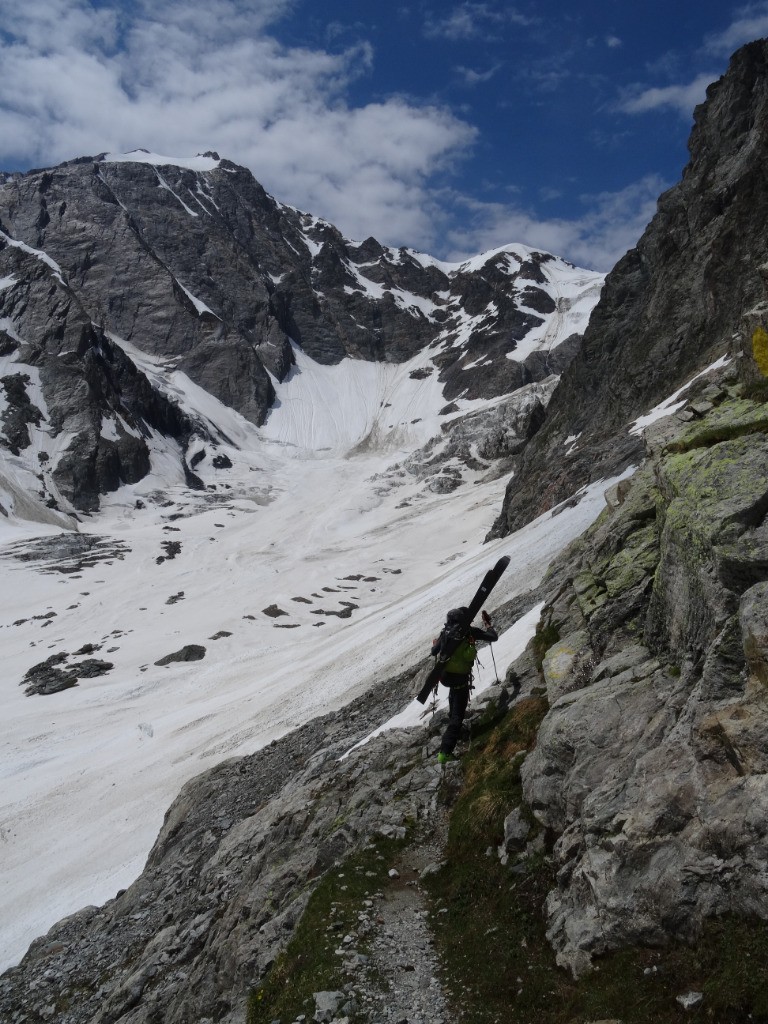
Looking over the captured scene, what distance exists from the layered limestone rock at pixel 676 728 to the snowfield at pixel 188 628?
8.89 metres

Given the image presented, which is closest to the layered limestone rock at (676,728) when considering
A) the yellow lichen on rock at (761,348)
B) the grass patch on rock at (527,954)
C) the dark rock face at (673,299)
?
the grass patch on rock at (527,954)

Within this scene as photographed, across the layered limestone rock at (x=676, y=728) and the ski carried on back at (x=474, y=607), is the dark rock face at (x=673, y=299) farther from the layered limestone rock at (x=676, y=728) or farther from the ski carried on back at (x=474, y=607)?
the layered limestone rock at (x=676, y=728)

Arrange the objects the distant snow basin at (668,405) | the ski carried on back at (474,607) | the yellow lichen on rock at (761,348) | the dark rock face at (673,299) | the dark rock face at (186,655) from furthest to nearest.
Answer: the dark rock face at (186,655) → the dark rock face at (673,299) → the distant snow basin at (668,405) → the ski carried on back at (474,607) → the yellow lichen on rock at (761,348)

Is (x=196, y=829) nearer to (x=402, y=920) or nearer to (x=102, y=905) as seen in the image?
(x=102, y=905)

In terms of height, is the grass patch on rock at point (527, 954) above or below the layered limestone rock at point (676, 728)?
below

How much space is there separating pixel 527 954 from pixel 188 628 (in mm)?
71647

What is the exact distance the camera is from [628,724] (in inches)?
354

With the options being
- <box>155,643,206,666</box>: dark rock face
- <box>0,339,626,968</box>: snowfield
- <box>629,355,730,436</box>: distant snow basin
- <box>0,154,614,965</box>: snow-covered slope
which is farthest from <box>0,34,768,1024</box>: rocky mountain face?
<box>155,643,206,666</box>: dark rock face

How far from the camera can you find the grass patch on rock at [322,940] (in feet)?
27.7

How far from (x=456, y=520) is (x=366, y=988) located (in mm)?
Answer: 110098

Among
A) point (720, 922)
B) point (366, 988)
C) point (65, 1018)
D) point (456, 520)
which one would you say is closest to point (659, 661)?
point (720, 922)

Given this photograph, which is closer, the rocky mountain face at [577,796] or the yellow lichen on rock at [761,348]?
the rocky mountain face at [577,796]

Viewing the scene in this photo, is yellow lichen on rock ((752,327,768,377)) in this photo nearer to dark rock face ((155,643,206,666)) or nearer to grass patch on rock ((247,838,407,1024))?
grass patch on rock ((247,838,407,1024))

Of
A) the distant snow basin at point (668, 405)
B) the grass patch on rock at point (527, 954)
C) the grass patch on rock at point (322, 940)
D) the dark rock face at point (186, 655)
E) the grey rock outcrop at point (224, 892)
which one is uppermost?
the distant snow basin at point (668, 405)
